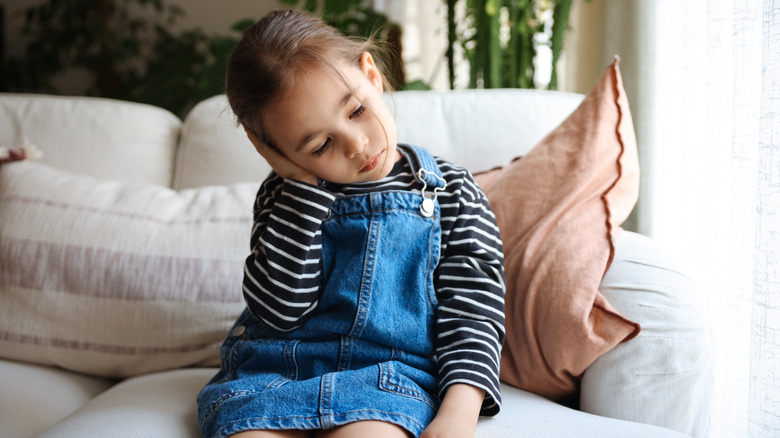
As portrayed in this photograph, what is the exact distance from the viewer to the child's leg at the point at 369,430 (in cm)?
75

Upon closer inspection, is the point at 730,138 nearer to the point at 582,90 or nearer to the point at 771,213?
the point at 771,213

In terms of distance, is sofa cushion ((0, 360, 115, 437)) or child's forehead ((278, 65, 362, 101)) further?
sofa cushion ((0, 360, 115, 437))

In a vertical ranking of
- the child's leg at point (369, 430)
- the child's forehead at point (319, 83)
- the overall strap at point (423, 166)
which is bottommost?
the child's leg at point (369, 430)

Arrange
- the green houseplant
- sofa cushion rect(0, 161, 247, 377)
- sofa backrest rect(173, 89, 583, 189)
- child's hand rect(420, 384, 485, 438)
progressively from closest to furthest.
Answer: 1. child's hand rect(420, 384, 485, 438)
2. sofa cushion rect(0, 161, 247, 377)
3. sofa backrest rect(173, 89, 583, 189)
4. the green houseplant

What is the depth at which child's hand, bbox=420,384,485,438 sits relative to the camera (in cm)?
74

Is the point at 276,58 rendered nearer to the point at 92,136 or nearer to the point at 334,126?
the point at 334,126

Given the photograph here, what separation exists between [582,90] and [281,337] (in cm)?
149

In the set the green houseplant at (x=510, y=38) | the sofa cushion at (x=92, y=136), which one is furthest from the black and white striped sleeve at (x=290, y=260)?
the green houseplant at (x=510, y=38)

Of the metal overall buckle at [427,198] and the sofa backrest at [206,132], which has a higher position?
the sofa backrest at [206,132]

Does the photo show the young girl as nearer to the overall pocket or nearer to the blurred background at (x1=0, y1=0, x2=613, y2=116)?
the overall pocket

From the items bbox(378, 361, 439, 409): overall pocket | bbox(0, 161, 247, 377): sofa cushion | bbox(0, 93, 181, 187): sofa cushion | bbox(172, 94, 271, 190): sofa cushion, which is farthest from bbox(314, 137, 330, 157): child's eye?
bbox(0, 93, 181, 187): sofa cushion

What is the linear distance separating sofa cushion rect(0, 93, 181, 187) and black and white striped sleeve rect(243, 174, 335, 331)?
69 cm

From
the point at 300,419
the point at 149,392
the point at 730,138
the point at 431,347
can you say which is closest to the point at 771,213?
the point at 730,138

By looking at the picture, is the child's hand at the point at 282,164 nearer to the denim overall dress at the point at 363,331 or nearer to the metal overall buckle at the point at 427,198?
the denim overall dress at the point at 363,331
